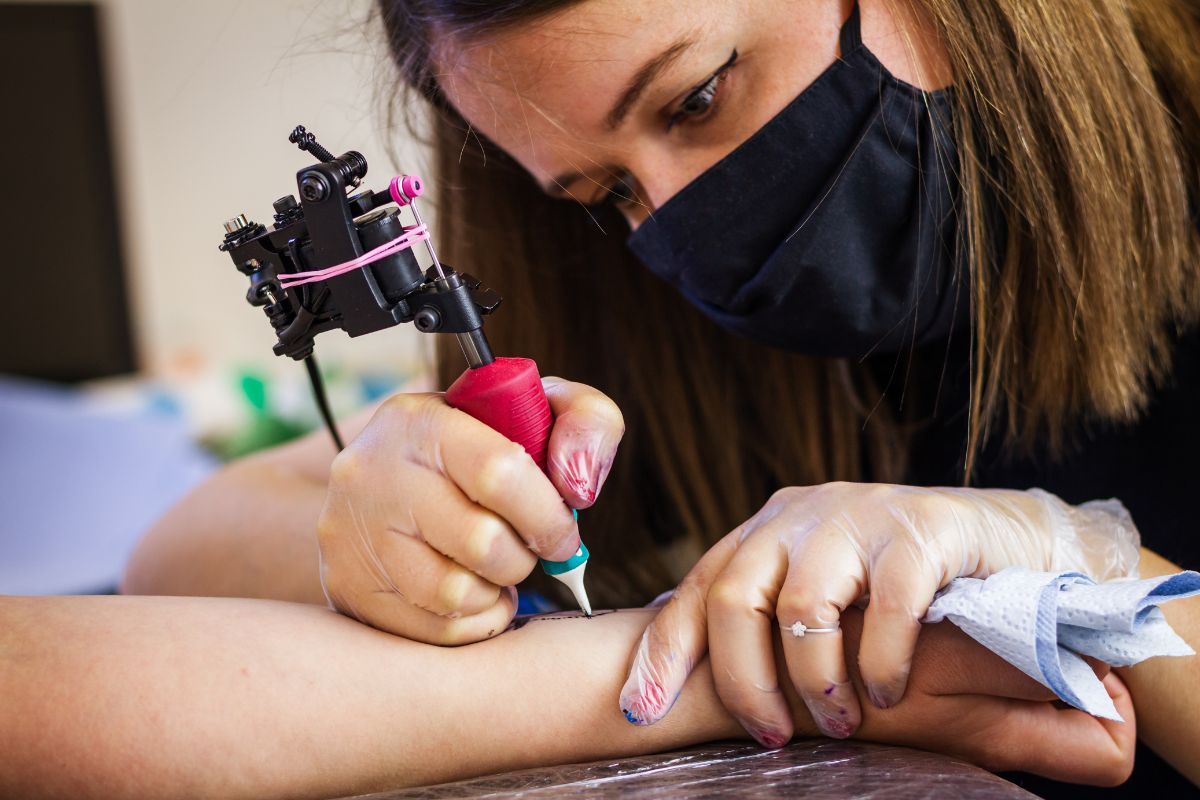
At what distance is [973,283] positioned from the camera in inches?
36.4

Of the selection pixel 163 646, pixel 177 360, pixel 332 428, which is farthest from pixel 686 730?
pixel 177 360

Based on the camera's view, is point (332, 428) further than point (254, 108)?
No

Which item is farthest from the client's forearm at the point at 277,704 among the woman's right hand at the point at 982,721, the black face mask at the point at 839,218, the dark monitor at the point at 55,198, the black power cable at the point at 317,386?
the dark monitor at the point at 55,198

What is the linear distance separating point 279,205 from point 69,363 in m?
3.46

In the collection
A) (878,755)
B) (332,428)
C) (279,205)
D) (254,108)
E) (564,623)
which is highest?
(254,108)

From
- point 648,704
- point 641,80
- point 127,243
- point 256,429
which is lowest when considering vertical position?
point 648,704

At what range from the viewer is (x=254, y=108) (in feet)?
9.25

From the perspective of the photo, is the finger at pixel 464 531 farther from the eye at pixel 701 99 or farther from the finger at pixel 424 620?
the eye at pixel 701 99

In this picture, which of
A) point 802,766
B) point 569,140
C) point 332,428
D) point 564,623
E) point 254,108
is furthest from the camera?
point 254,108

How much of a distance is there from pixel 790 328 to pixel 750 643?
396 millimetres

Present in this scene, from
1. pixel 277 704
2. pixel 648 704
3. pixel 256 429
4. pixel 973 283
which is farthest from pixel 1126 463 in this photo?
pixel 256 429

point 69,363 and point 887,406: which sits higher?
point 69,363

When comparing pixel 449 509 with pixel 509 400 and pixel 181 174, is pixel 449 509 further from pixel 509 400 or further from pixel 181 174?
pixel 181 174

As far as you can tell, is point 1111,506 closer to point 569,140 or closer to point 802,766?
point 802,766
